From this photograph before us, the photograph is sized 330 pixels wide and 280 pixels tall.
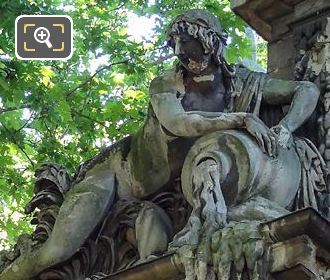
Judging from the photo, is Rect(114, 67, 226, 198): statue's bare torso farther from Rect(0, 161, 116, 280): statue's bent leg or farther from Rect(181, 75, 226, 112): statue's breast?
Rect(0, 161, 116, 280): statue's bent leg

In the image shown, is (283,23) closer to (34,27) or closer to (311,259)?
(311,259)

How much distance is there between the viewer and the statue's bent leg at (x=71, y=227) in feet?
23.1

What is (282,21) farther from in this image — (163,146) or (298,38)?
Answer: (163,146)

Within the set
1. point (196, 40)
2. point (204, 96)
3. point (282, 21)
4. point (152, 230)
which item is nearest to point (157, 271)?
point (152, 230)

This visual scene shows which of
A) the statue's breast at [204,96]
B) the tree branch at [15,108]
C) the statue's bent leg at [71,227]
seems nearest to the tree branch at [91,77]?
the tree branch at [15,108]

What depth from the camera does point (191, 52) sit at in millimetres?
7000

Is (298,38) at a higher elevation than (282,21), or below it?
below

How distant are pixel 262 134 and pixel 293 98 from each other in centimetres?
64

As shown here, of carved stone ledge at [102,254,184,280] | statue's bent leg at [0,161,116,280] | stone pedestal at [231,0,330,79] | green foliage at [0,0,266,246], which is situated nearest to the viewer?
carved stone ledge at [102,254,184,280]

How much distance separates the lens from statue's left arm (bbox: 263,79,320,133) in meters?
6.97

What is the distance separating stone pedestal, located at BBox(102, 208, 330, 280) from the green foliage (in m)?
5.55

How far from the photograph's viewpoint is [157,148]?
707 cm

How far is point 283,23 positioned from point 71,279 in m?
2.44

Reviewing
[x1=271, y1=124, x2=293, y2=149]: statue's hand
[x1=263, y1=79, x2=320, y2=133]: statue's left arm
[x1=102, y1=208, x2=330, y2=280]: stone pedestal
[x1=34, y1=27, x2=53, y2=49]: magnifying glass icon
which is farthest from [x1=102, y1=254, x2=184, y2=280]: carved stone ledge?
[x1=34, y1=27, x2=53, y2=49]: magnifying glass icon
